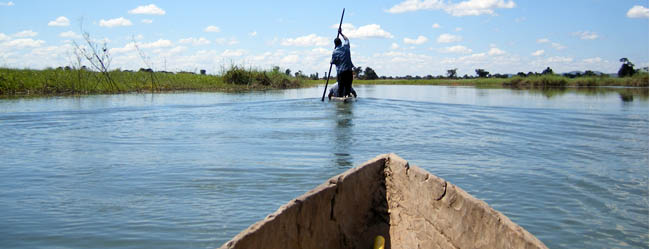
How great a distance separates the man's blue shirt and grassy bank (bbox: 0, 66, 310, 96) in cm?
1066

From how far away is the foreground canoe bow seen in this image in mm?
2252

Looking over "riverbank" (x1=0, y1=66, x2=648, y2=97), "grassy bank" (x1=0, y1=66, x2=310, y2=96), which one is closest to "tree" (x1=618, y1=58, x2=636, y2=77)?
"riverbank" (x1=0, y1=66, x2=648, y2=97)

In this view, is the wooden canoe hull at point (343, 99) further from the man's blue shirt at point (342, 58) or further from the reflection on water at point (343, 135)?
the man's blue shirt at point (342, 58)

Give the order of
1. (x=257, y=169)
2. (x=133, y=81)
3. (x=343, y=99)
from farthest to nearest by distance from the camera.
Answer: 1. (x=133, y=81)
2. (x=343, y=99)
3. (x=257, y=169)

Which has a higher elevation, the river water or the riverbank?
the riverbank

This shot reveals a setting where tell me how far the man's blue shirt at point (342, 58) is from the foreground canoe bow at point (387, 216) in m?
11.5

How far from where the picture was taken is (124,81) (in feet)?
75.8

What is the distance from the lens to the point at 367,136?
8.52 m

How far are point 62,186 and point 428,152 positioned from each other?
4404 mm

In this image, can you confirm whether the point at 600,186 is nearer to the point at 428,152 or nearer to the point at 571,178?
the point at 571,178

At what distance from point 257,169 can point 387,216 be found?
3167mm

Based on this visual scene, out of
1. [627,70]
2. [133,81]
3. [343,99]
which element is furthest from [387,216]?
[627,70]

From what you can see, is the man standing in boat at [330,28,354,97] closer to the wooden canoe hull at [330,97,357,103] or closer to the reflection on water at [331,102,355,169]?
the wooden canoe hull at [330,97,357,103]

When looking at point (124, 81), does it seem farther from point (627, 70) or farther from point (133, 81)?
point (627, 70)
